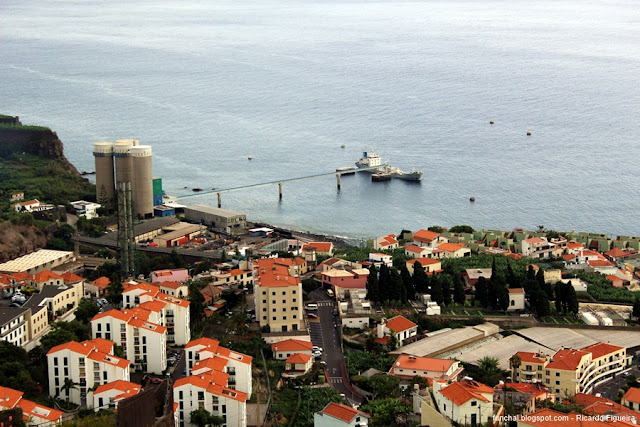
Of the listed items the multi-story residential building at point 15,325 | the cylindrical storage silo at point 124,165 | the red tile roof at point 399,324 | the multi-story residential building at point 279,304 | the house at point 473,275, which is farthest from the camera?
the cylindrical storage silo at point 124,165

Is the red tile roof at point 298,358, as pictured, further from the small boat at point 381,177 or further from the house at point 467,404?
the small boat at point 381,177

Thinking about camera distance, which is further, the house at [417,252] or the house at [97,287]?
the house at [417,252]

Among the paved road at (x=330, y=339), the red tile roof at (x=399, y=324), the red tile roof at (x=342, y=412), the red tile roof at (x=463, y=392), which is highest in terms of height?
the red tile roof at (x=463, y=392)

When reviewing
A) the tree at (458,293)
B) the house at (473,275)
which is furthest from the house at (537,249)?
the tree at (458,293)

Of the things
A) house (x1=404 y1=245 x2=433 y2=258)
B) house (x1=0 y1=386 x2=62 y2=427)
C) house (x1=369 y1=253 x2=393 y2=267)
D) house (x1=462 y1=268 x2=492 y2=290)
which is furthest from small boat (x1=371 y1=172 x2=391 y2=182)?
house (x1=0 y1=386 x2=62 y2=427)

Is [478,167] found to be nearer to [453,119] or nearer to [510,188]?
[510,188]

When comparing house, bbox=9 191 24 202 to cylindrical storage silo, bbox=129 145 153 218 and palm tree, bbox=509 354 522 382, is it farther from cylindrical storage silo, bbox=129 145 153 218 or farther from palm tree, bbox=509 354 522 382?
palm tree, bbox=509 354 522 382
